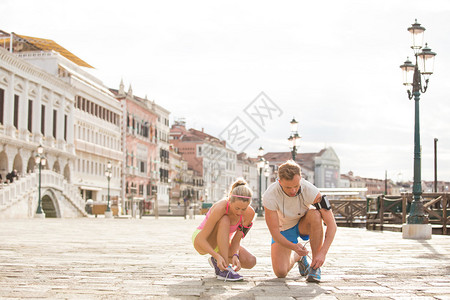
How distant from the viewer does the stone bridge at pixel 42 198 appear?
3544cm

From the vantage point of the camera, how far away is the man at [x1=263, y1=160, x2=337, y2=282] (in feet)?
20.6

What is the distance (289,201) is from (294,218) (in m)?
0.23

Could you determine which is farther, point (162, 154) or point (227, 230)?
point (162, 154)

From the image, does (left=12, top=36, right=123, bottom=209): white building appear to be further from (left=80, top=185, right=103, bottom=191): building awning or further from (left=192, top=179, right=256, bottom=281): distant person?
(left=192, top=179, right=256, bottom=281): distant person

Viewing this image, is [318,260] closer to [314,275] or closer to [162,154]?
[314,275]

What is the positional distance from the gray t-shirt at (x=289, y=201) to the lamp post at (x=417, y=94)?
9.27m

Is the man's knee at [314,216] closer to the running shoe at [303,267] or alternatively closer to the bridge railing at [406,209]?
the running shoe at [303,267]

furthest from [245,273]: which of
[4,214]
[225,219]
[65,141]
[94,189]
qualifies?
[94,189]

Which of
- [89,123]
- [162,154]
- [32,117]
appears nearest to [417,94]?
[32,117]

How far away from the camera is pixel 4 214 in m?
34.4

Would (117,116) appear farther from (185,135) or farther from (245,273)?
(245,273)

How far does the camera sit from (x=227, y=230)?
6461mm

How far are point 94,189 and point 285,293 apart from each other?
56.5m

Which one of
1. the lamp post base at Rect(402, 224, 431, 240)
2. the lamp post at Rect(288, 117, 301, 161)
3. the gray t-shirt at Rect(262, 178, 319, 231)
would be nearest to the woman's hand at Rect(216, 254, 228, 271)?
the gray t-shirt at Rect(262, 178, 319, 231)
